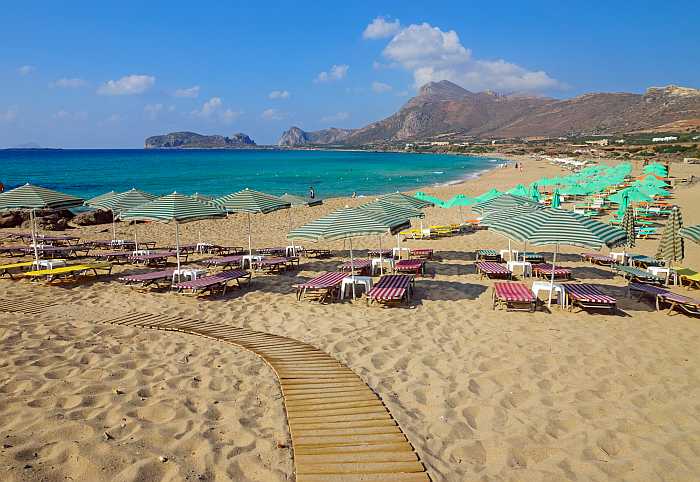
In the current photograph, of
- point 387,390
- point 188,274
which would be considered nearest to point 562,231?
point 387,390

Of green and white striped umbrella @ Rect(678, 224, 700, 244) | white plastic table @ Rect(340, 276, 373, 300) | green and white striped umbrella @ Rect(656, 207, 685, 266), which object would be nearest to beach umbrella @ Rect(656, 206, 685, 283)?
green and white striped umbrella @ Rect(656, 207, 685, 266)

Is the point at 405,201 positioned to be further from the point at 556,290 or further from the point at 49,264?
the point at 49,264

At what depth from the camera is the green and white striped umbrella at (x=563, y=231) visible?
7.92 meters

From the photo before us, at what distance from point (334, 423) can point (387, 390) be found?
1.11 meters

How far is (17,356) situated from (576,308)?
30.3 feet

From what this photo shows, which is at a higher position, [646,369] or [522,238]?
[522,238]

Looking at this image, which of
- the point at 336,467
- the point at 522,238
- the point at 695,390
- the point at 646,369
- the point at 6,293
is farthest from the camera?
the point at 6,293

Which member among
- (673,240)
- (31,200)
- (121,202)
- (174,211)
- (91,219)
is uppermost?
(31,200)

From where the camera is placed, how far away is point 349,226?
30.0 feet

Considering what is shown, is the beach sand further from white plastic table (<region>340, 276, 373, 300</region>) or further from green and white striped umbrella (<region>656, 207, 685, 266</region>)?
green and white striped umbrella (<region>656, 207, 685, 266</region>)

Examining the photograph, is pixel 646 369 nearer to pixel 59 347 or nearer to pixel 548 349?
pixel 548 349

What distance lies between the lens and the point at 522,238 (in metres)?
8.48

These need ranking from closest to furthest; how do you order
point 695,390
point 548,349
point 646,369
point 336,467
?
1. point 336,467
2. point 695,390
3. point 646,369
4. point 548,349

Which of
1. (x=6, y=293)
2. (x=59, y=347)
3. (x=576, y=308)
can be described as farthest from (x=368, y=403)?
(x=6, y=293)
